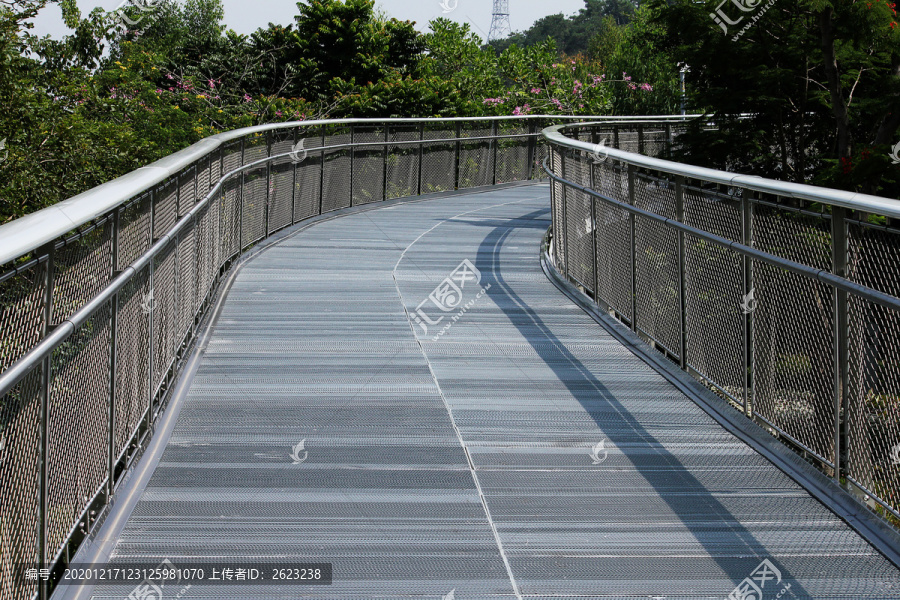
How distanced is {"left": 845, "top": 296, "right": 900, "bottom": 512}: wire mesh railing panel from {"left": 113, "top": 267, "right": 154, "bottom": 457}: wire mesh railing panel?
11.0 feet

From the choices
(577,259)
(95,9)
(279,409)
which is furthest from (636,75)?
(279,409)

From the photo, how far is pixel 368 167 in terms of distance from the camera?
A: 53.8ft

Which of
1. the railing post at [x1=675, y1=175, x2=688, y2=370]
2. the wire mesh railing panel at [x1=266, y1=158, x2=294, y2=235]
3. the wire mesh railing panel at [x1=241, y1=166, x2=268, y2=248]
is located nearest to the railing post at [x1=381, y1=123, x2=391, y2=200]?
the wire mesh railing panel at [x1=266, y1=158, x2=294, y2=235]

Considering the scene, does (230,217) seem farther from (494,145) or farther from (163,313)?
(494,145)

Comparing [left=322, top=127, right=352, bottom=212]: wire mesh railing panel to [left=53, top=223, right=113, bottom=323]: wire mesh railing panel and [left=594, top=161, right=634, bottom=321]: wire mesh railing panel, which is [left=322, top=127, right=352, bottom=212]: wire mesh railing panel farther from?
[left=53, top=223, right=113, bottom=323]: wire mesh railing panel

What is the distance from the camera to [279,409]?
5.77 metres

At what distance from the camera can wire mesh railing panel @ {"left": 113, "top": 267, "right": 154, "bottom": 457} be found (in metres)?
4.55

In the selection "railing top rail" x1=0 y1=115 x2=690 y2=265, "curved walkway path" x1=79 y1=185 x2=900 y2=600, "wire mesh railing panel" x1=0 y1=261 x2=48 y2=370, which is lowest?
"curved walkway path" x1=79 y1=185 x2=900 y2=600

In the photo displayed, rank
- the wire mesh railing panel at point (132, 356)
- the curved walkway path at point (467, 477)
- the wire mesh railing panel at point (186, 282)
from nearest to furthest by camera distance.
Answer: the curved walkway path at point (467, 477) < the wire mesh railing panel at point (132, 356) < the wire mesh railing panel at point (186, 282)

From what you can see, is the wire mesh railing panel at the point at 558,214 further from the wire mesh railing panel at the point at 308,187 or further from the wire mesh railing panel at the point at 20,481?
the wire mesh railing panel at the point at 20,481

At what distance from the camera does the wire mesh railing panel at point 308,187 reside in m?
13.6

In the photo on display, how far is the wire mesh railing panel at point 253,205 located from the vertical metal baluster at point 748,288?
6502mm

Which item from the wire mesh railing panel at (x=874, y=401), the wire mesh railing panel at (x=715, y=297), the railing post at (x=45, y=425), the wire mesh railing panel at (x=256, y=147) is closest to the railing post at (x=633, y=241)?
the wire mesh railing panel at (x=715, y=297)

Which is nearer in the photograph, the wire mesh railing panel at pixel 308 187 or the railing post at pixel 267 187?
the railing post at pixel 267 187
